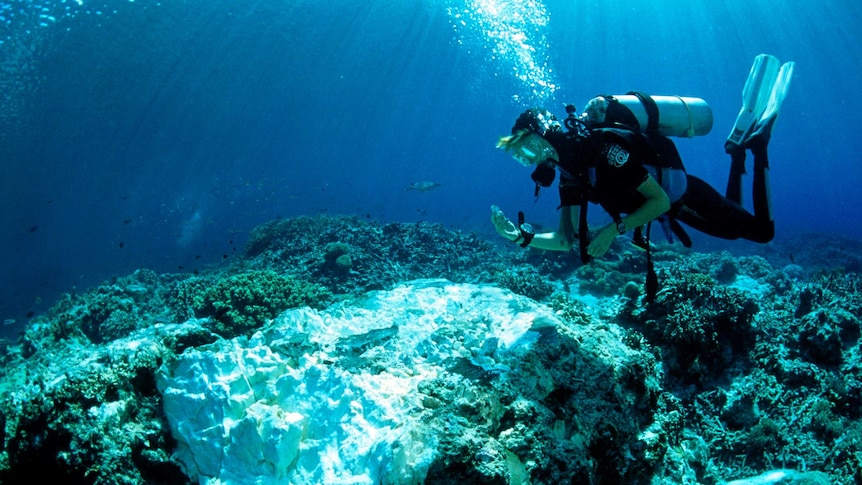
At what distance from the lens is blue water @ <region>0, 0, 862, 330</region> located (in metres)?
36.9

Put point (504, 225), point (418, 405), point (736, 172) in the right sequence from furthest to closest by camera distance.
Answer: point (736, 172) → point (504, 225) → point (418, 405)

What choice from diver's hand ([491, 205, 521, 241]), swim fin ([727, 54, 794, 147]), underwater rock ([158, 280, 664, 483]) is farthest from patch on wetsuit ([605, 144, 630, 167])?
swim fin ([727, 54, 794, 147])

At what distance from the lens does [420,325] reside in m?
3.98

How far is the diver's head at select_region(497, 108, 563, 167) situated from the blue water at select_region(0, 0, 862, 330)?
1639 cm

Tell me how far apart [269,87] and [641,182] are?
62.9 metres

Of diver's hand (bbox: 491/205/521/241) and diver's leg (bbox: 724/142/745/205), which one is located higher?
diver's leg (bbox: 724/142/745/205)

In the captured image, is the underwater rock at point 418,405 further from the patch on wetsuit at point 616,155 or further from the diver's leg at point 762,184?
the diver's leg at point 762,184

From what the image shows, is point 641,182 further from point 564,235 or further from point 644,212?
point 564,235

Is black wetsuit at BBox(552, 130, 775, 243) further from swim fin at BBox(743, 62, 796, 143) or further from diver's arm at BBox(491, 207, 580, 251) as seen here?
swim fin at BBox(743, 62, 796, 143)

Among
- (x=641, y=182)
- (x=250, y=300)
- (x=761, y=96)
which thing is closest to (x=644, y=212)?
(x=641, y=182)

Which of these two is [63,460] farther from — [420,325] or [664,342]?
[664,342]

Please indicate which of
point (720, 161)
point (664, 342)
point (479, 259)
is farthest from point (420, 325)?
point (720, 161)

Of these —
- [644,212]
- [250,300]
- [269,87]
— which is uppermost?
[269,87]

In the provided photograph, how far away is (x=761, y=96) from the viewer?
4.87 metres
